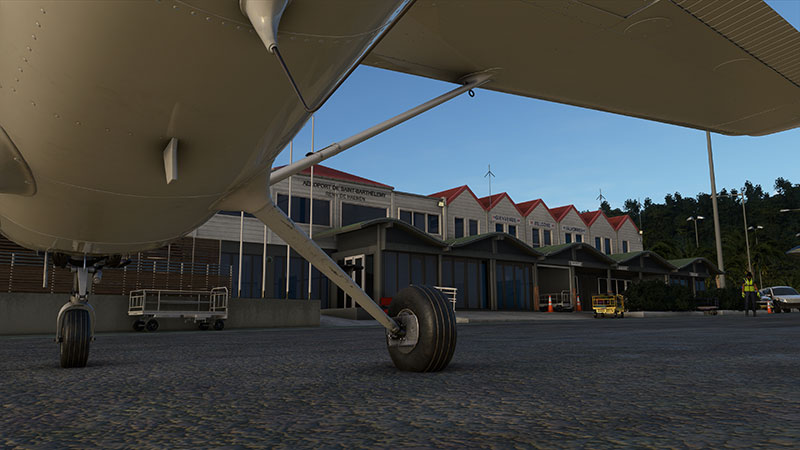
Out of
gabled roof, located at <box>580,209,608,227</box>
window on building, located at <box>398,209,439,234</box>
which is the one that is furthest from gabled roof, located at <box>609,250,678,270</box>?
window on building, located at <box>398,209,439,234</box>

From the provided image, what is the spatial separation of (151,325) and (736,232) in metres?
70.6

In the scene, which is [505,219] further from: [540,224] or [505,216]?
[540,224]

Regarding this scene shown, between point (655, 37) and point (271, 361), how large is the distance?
4.59 m

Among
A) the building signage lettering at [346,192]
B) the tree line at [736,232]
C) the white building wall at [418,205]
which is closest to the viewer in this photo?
the building signage lettering at [346,192]

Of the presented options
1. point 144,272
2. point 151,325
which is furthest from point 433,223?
point 151,325

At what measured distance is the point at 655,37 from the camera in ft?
11.5

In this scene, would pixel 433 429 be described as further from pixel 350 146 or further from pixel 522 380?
pixel 350 146

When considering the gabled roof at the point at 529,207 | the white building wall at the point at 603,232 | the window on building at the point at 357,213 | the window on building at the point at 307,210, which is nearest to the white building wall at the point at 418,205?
the window on building at the point at 357,213

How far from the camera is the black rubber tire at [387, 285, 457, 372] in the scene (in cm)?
402

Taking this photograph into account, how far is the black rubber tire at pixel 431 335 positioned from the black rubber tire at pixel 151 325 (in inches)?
591

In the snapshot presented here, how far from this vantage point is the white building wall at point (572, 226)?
1745 inches

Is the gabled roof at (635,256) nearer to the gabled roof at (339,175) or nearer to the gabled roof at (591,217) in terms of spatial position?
the gabled roof at (591,217)

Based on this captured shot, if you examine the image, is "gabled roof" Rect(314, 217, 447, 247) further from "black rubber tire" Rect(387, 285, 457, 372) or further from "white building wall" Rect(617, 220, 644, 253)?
"white building wall" Rect(617, 220, 644, 253)

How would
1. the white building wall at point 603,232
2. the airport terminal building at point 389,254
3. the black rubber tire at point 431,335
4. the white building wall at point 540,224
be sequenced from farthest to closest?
the white building wall at point 603,232 < the white building wall at point 540,224 < the airport terminal building at point 389,254 < the black rubber tire at point 431,335
